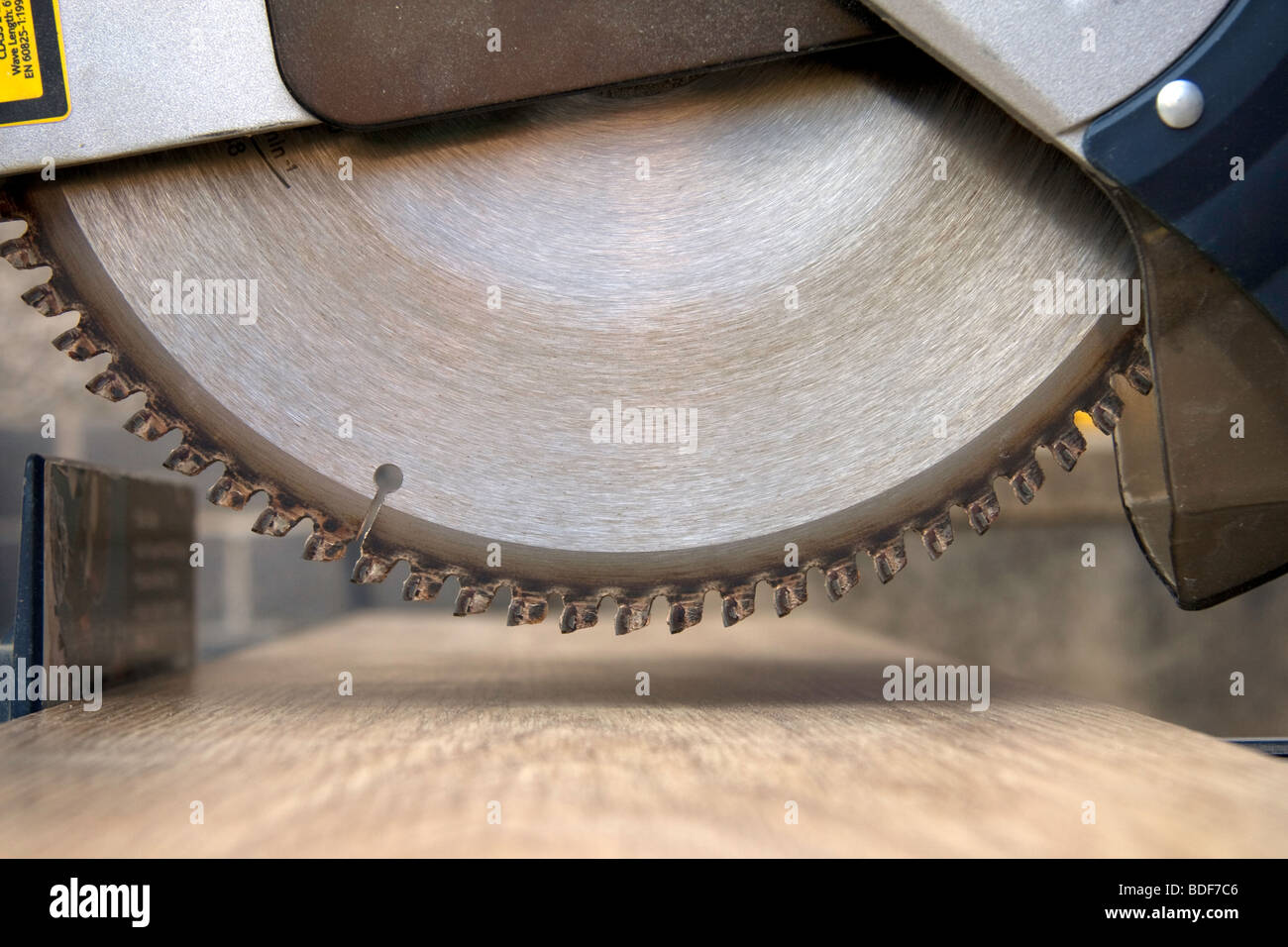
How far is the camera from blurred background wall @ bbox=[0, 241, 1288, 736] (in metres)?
1.42

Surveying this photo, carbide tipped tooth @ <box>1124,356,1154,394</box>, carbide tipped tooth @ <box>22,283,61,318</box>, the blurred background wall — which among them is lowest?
the blurred background wall

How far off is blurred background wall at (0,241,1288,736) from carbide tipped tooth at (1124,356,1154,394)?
0.69m

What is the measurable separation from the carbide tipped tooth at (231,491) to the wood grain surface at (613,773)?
0.13 m

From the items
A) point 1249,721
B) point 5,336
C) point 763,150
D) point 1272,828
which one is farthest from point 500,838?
point 5,336

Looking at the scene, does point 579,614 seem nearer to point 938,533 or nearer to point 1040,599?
point 938,533

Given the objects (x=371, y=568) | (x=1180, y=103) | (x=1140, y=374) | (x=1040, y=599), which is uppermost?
(x=1180, y=103)

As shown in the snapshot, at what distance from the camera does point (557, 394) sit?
66cm

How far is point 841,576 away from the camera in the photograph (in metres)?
0.66

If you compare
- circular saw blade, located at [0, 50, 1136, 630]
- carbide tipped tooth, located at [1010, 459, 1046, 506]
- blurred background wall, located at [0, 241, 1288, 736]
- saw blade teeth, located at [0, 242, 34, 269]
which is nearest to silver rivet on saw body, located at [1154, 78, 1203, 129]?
circular saw blade, located at [0, 50, 1136, 630]

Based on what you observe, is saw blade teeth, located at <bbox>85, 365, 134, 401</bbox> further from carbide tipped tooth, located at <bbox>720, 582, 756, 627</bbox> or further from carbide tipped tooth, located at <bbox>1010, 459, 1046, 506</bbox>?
carbide tipped tooth, located at <bbox>1010, 459, 1046, 506</bbox>

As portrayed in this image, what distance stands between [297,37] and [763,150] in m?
0.27

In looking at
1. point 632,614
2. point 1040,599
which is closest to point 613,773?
point 632,614

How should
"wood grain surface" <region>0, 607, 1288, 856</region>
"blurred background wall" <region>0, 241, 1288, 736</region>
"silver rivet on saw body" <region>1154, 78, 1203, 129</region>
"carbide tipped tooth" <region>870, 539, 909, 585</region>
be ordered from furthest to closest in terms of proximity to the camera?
"blurred background wall" <region>0, 241, 1288, 736</region> < "carbide tipped tooth" <region>870, 539, 909, 585</region> < "silver rivet on saw body" <region>1154, 78, 1203, 129</region> < "wood grain surface" <region>0, 607, 1288, 856</region>

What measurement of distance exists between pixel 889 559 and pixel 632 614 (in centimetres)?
15
